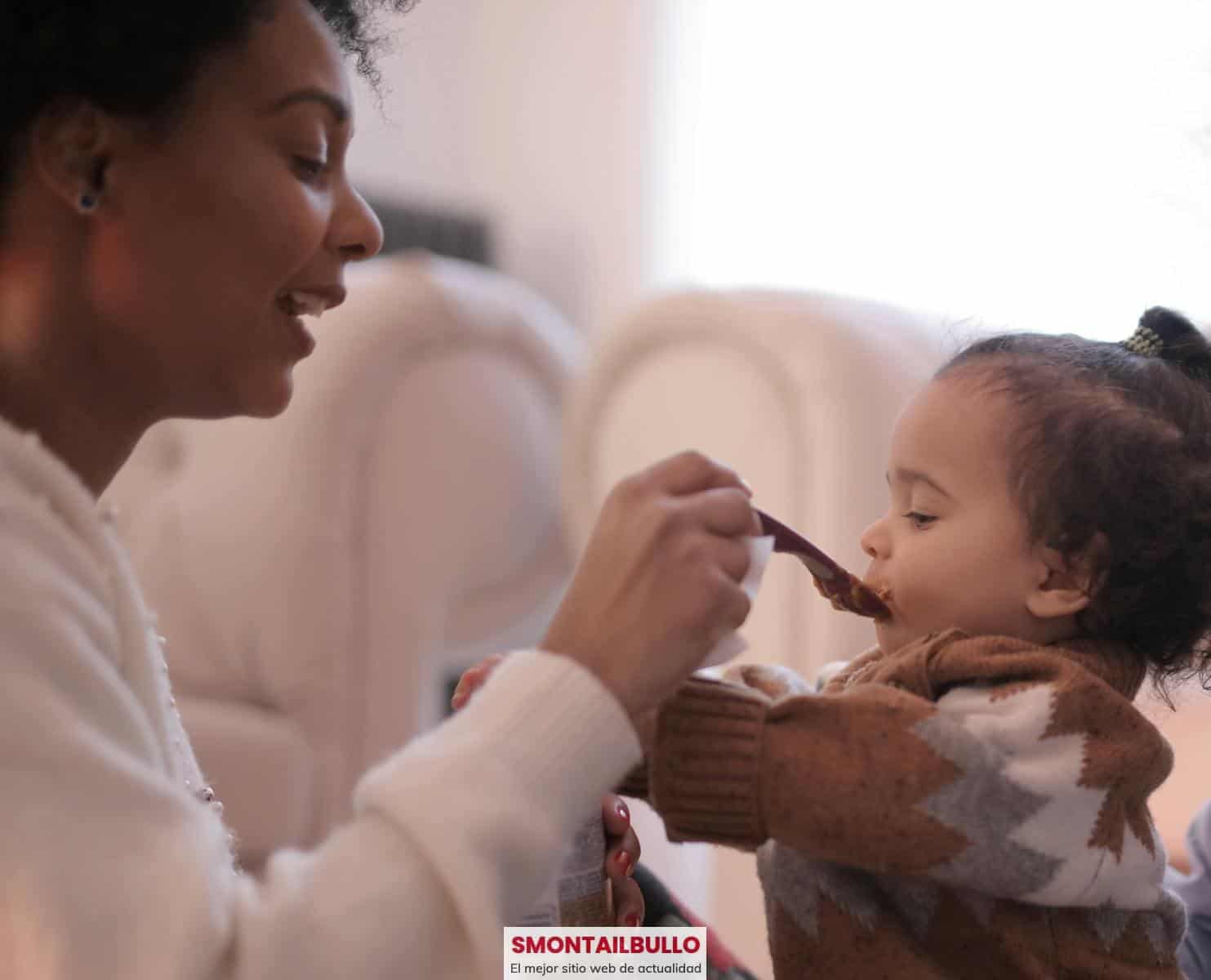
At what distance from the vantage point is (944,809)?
25.5 inches

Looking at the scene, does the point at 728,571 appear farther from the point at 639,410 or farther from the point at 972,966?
the point at 639,410

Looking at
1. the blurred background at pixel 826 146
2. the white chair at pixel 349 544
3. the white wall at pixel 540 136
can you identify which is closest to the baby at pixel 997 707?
the blurred background at pixel 826 146

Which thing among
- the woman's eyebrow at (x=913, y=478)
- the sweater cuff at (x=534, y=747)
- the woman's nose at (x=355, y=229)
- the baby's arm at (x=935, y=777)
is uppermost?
the woman's nose at (x=355, y=229)

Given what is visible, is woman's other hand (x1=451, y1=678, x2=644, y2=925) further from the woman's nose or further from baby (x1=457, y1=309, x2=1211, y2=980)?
the woman's nose

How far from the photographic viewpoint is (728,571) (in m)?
0.63

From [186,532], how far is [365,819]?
1251 mm

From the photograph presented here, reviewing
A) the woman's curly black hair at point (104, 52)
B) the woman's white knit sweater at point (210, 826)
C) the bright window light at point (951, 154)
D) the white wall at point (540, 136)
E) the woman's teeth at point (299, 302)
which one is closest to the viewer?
the woman's white knit sweater at point (210, 826)

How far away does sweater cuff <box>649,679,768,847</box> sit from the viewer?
67cm

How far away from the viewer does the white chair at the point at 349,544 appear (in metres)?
1.64

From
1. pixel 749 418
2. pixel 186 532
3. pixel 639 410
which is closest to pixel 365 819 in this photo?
pixel 749 418

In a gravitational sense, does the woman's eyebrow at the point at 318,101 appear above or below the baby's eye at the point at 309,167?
above

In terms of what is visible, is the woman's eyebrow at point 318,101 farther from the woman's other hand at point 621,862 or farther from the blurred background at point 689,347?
the woman's other hand at point 621,862

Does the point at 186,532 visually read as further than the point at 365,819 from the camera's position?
Yes

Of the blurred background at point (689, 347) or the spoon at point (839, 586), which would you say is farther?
the blurred background at point (689, 347)
